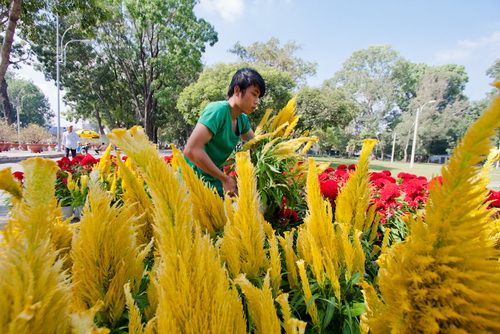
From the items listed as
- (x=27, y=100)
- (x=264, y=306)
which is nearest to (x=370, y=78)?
(x=264, y=306)

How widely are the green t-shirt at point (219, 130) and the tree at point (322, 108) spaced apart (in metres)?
20.0

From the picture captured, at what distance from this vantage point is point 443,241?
12.9 inches

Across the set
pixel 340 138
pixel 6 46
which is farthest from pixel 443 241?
pixel 340 138

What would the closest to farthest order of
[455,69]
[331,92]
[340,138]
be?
1. [331,92]
2. [455,69]
3. [340,138]

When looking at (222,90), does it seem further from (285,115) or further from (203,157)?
(285,115)

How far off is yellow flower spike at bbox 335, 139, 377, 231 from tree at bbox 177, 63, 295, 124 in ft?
54.0

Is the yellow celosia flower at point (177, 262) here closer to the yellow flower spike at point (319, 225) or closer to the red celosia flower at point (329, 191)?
the yellow flower spike at point (319, 225)

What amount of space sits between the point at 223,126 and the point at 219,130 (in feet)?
0.13

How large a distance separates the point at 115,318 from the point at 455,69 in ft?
209

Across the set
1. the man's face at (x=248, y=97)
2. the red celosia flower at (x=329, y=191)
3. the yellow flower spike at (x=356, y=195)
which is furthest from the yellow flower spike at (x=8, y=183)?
the red celosia flower at (x=329, y=191)

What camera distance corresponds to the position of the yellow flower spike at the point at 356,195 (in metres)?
0.87

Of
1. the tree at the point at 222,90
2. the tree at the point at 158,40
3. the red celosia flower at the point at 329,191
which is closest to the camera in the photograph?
the red celosia flower at the point at 329,191

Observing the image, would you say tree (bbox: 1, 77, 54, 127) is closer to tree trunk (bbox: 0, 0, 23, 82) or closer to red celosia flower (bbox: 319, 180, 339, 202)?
tree trunk (bbox: 0, 0, 23, 82)

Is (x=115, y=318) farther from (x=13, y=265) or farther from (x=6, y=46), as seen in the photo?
(x=6, y=46)
